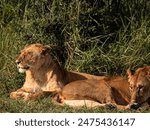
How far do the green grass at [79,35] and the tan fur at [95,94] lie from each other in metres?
1.49

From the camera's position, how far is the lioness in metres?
11.0

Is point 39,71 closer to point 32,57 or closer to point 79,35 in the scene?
point 32,57

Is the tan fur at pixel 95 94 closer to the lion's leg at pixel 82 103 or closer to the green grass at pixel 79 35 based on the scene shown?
the lion's leg at pixel 82 103

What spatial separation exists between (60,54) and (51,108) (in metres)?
2.46

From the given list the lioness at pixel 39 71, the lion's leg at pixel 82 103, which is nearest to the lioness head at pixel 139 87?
the lion's leg at pixel 82 103

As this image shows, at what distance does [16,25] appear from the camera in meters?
12.4

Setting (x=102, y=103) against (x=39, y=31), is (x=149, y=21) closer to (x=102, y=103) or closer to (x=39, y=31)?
(x=39, y=31)

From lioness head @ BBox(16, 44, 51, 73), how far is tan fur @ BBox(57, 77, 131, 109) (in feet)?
2.72

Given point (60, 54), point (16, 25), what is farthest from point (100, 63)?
point (16, 25)

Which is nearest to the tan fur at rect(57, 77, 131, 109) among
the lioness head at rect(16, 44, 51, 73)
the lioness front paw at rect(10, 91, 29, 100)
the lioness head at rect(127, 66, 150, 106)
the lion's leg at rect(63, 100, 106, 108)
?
the lion's leg at rect(63, 100, 106, 108)

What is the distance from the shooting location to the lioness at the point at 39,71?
11000 mm

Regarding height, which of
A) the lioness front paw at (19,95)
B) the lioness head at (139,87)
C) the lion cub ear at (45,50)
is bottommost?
the lioness front paw at (19,95)

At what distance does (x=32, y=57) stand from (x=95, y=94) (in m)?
1.35

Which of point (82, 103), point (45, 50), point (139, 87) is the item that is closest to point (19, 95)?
point (45, 50)
